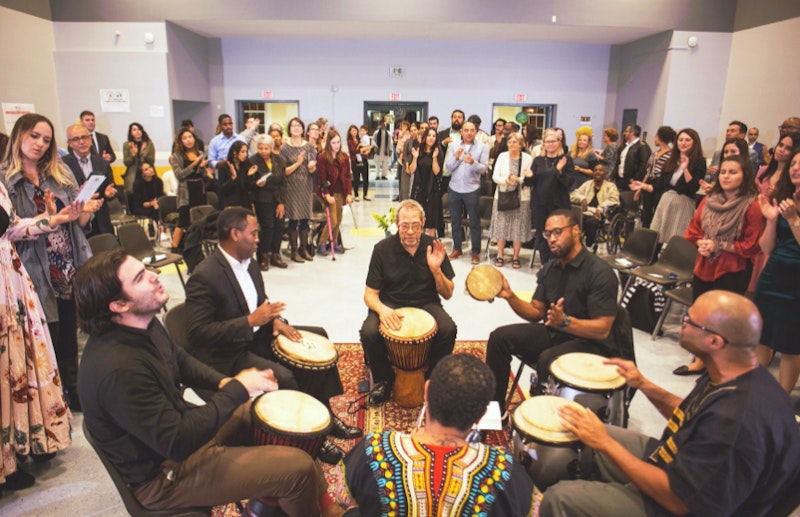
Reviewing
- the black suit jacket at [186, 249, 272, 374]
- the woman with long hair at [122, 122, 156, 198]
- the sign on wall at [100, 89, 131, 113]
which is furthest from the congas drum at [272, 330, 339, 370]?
the sign on wall at [100, 89, 131, 113]

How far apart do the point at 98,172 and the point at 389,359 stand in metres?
2.57

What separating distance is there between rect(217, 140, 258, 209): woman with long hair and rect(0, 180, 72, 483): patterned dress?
3315mm

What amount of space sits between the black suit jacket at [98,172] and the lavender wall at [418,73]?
852cm

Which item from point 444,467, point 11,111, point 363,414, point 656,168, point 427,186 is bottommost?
point 363,414

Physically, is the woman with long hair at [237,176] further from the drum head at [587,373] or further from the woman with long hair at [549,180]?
the drum head at [587,373]

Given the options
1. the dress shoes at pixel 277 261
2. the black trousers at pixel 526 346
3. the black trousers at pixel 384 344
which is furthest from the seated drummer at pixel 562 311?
the dress shoes at pixel 277 261

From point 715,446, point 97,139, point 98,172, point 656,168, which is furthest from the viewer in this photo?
point 97,139

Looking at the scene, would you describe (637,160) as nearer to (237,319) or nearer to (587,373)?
(587,373)

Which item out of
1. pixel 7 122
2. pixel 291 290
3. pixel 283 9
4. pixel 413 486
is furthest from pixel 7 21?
pixel 413 486

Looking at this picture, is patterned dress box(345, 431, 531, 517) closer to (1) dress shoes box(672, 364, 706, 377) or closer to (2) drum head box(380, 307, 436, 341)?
(2) drum head box(380, 307, 436, 341)

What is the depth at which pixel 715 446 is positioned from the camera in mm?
1500

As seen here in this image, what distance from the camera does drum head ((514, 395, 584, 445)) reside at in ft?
6.43

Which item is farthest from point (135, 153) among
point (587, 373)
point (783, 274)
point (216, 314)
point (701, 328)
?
point (701, 328)

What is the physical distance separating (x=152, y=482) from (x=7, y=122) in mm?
8679
